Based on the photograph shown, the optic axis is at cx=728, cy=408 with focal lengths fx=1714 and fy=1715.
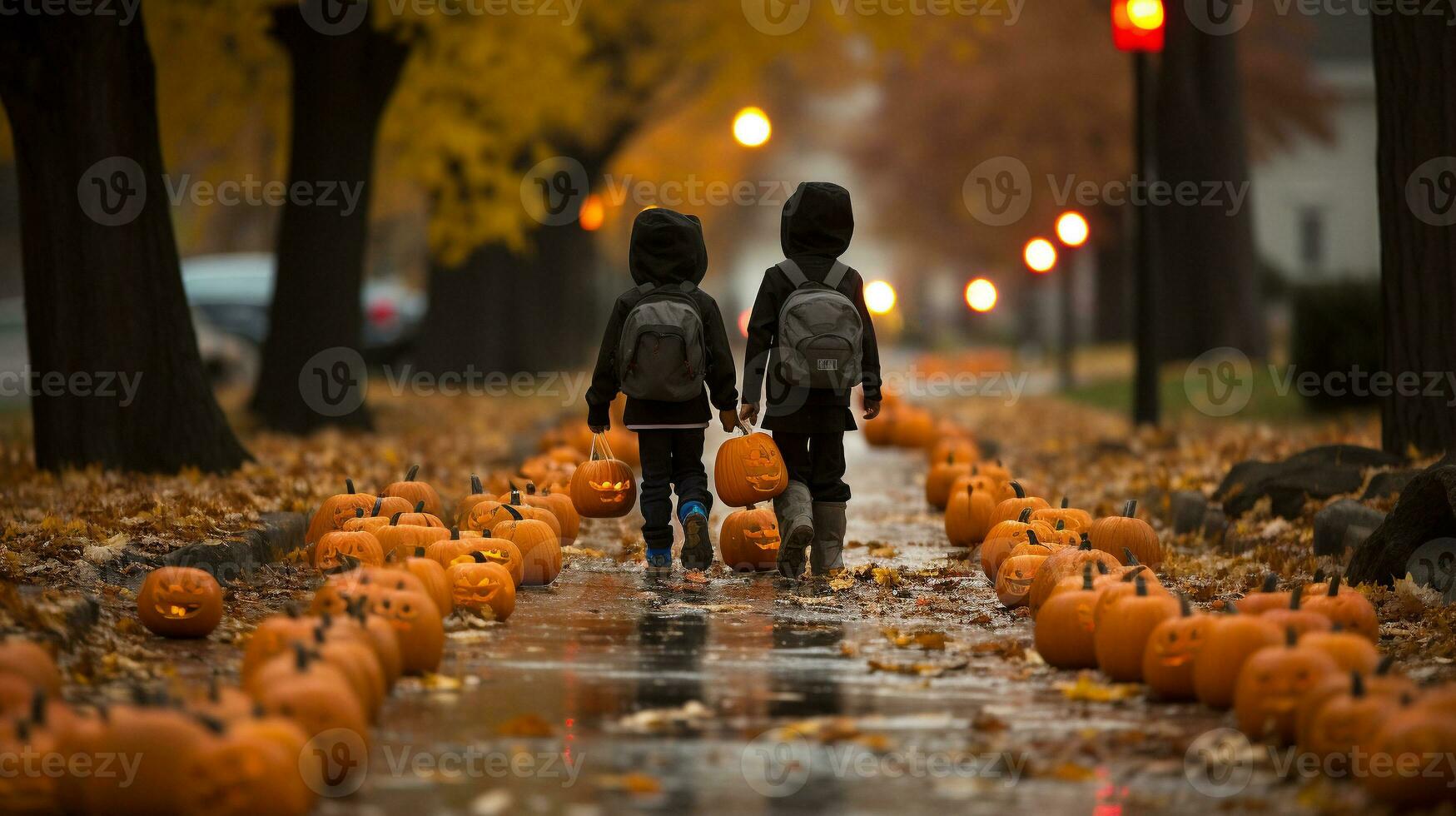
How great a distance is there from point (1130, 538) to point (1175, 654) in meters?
2.87

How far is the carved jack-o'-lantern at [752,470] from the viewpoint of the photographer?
857cm

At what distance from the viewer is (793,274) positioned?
28.6 feet

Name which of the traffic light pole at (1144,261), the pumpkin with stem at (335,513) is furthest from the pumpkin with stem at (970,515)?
the traffic light pole at (1144,261)

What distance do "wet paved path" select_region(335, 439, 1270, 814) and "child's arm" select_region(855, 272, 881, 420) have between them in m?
1.15

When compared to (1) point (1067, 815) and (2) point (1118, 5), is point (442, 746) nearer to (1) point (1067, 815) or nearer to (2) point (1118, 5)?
(1) point (1067, 815)

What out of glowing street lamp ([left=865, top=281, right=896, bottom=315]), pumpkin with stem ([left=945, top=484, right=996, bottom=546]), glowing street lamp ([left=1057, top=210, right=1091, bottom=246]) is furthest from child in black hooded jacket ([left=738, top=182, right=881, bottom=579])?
glowing street lamp ([left=865, top=281, right=896, bottom=315])

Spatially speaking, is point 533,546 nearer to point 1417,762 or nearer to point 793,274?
point 793,274

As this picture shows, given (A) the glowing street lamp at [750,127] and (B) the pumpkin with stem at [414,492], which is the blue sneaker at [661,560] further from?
(A) the glowing street lamp at [750,127]

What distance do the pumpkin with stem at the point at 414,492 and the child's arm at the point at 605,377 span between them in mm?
1094

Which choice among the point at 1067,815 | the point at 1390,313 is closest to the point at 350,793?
the point at 1067,815

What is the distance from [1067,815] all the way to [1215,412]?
14.3 meters

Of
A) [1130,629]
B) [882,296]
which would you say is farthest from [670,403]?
[882,296]

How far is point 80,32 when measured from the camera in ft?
37.5

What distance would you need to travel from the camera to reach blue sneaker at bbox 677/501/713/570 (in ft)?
29.1
